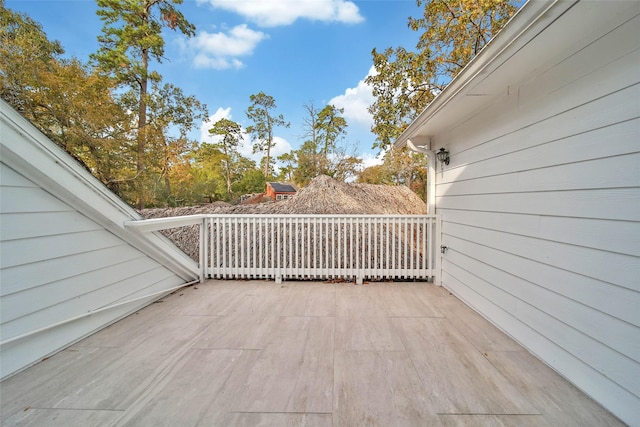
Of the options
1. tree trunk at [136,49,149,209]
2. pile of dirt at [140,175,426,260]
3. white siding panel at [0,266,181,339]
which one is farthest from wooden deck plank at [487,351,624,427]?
tree trunk at [136,49,149,209]

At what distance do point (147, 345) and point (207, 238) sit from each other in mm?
1867

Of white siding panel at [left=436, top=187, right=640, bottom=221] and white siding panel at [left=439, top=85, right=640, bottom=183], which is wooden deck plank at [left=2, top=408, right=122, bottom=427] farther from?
white siding panel at [left=439, top=85, right=640, bottom=183]

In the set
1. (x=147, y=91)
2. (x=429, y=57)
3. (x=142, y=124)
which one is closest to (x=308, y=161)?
(x=147, y=91)

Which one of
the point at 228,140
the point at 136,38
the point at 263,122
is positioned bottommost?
the point at 228,140

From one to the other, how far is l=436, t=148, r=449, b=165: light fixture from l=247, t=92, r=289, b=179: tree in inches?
777

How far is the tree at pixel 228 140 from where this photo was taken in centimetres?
2128

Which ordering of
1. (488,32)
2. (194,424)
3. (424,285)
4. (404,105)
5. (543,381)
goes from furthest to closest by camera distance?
(404,105)
(488,32)
(424,285)
(543,381)
(194,424)

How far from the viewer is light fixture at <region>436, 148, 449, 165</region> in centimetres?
→ 323

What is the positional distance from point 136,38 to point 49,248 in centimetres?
1254

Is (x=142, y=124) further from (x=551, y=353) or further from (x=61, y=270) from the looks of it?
(x=551, y=353)

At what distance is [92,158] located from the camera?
8539 millimetres

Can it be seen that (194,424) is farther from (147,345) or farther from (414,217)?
(414,217)

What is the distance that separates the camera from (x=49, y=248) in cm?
180

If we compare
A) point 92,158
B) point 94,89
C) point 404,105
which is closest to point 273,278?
point 404,105
